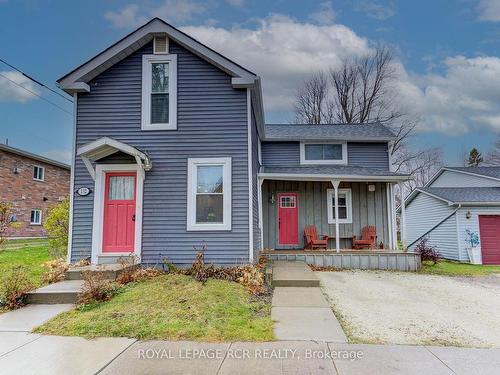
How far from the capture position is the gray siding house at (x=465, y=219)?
553 inches

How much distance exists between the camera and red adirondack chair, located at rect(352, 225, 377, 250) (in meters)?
11.6

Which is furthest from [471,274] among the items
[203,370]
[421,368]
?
[203,370]

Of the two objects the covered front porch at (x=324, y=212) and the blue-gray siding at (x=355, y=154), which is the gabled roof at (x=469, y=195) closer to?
the blue-gray siding at (x=355, y=154)

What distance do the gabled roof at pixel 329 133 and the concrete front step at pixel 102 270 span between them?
819cm

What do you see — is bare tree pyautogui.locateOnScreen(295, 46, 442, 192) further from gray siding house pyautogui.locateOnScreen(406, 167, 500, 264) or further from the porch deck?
the porch deck

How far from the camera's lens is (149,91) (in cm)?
796

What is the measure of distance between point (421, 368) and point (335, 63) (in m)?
27.8

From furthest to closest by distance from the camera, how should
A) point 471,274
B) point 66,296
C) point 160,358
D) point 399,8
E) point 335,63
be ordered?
point 335,63
point 399,8
point 471,274
point 66,296
point 160,358

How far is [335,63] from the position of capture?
27.5 metres

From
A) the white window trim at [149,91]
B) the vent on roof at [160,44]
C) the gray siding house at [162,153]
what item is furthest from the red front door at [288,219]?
the vent on roof at [160,44]

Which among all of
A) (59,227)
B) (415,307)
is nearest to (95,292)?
(415,307)

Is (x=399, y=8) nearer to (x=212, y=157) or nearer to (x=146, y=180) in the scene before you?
(x=212, y=157)

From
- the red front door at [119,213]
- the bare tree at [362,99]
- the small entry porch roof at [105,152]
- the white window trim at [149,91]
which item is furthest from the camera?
the bare tree at [362,99]

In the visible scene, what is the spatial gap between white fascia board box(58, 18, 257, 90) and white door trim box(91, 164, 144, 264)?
90.3 inches
